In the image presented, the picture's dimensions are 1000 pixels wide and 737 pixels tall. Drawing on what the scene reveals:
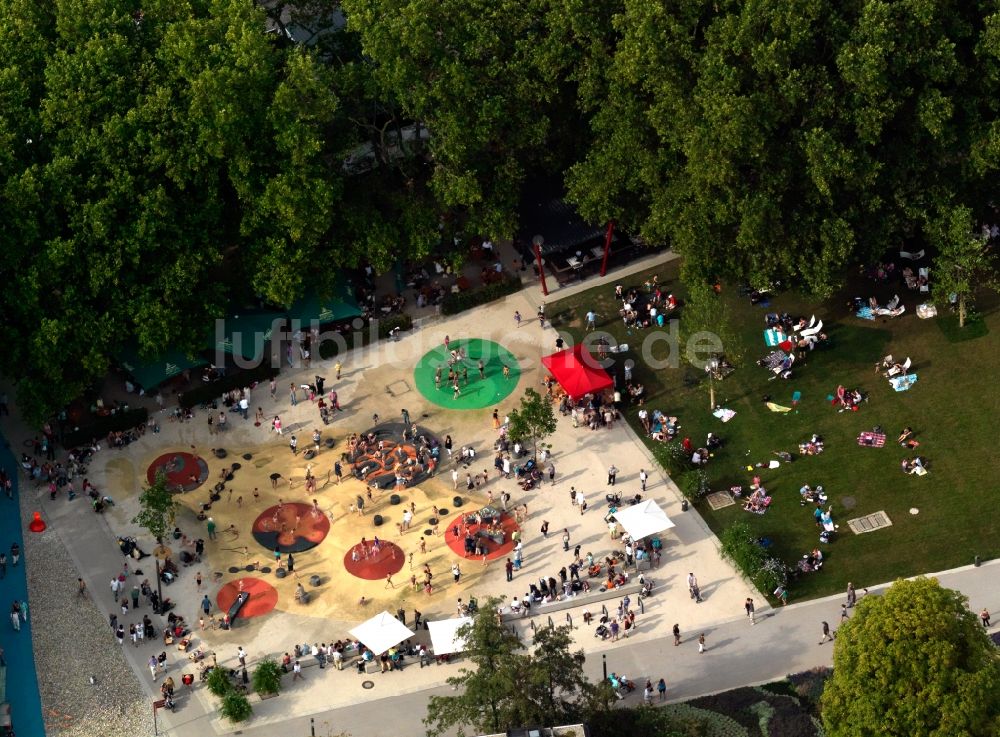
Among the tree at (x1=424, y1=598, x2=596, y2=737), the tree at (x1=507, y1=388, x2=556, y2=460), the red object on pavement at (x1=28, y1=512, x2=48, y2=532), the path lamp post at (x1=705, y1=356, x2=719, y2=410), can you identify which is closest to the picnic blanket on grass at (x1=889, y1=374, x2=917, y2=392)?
the path lamp post at (x1=705, y1=356, x2=719, y2=410)

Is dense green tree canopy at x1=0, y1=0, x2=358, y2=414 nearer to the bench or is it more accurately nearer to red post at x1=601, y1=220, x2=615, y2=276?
red post at x1=601, y1=220, x2=615, y2=276

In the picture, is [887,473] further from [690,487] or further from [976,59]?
[976,59]

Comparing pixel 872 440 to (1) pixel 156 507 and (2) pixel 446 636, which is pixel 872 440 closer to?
(2) pixel 446 636

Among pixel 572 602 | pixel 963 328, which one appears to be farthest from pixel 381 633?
pixel 963 328

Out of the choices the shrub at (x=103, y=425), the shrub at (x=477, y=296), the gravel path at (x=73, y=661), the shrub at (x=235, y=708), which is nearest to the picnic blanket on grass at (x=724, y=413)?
the shrub at (x=477, y=296)

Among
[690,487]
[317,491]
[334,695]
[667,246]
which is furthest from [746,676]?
[667,246]

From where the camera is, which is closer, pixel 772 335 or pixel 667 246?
pixel 772 335

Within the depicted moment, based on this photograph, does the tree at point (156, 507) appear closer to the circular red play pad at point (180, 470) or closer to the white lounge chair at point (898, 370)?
the circular red play pad at point (180, 470)
